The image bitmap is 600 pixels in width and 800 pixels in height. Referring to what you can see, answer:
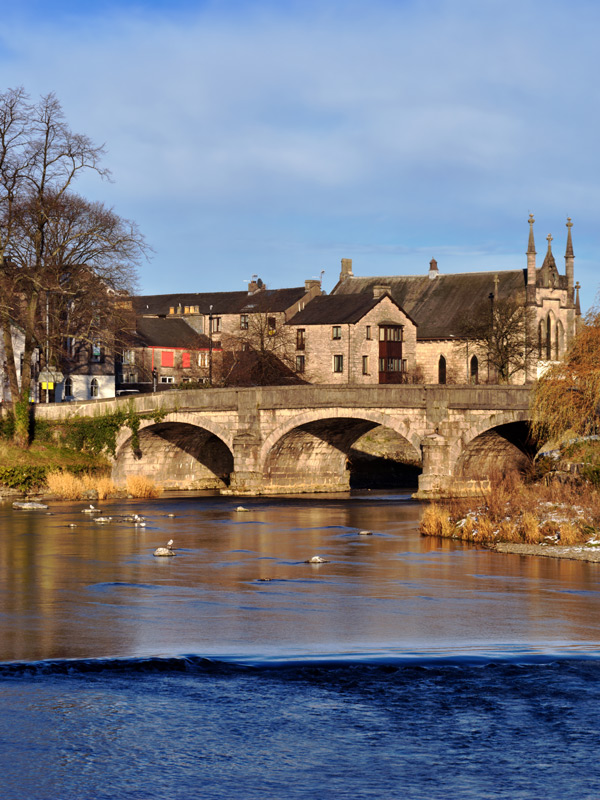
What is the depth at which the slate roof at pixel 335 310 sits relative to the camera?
8375 centimetres

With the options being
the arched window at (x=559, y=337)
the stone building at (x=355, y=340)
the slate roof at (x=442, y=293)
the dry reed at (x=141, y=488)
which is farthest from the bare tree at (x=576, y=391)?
the arched window at (x=559, y=337)

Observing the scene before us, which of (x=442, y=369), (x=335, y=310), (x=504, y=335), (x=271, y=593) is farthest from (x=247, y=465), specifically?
(x=442, y=369)

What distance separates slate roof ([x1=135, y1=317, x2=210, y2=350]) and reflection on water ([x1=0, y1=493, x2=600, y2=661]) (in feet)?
147

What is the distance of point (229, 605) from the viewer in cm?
2225

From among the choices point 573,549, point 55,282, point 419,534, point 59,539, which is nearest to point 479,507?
point 419,534

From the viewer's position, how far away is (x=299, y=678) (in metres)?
16.1

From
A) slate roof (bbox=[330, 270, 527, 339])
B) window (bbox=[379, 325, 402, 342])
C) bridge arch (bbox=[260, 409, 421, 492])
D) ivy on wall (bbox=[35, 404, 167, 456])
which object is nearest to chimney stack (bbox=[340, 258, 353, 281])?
slate roof (bbox=[330, 270, 527, 339])

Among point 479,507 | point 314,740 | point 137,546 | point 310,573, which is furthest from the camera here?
point 479,507

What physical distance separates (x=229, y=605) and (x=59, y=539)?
41.4 ft

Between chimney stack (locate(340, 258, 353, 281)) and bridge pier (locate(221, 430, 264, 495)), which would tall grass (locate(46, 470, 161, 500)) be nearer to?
bridge pier (locate(221, 430, 264, 495))

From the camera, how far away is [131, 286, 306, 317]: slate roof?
89.3m

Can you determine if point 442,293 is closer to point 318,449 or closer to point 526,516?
point 318,449

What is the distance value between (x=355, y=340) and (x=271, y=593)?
59985mm

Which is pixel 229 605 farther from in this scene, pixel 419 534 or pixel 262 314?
pixel 262 314
